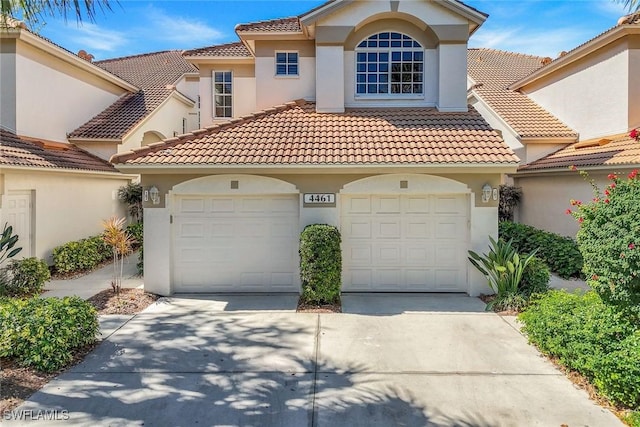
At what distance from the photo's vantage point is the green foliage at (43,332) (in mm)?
6023

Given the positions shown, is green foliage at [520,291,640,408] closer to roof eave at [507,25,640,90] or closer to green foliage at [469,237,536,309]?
green foliage at [469,237,536,309]

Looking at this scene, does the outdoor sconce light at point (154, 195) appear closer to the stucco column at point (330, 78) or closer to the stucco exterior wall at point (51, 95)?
the stucco column at point (330, 78)

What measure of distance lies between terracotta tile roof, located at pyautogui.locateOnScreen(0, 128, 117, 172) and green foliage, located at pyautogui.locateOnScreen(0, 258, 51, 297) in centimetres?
266

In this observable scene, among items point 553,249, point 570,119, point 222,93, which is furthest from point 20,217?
point 570,119

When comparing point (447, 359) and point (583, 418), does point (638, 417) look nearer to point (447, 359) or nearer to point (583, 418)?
point (583, 418)

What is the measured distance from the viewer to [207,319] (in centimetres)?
846

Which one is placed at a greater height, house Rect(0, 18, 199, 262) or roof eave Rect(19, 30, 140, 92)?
roof eave Rect(19, 30, 140, 92)

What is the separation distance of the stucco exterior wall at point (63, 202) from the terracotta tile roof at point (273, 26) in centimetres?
780

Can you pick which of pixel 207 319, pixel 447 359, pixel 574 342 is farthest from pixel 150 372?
pixel 574 342

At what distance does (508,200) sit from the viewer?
17.1m

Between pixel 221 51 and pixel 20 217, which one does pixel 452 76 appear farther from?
pixel 20 217

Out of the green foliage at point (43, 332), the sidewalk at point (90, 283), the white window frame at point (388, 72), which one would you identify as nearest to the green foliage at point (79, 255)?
the sidewalk at point (90, 283)

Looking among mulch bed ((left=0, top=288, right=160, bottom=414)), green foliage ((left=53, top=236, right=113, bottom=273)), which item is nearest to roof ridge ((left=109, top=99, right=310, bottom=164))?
green foliage ((left=53, top=236, right=113, bottom=273))

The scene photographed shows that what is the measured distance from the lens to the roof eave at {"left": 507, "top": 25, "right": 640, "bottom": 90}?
42.7 feet
